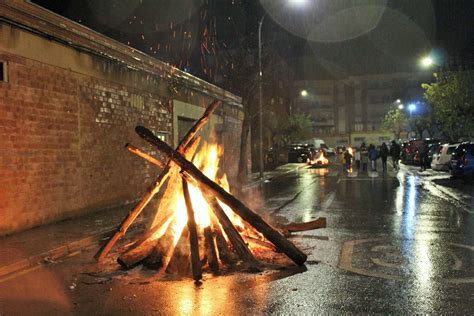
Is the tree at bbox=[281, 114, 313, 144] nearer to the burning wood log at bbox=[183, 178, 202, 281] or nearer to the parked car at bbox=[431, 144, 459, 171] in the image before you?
the parked car at bbox=[431, 144, 459, 171]

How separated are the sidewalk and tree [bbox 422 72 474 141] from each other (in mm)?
24352

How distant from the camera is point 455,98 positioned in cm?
3002

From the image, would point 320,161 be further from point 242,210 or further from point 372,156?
point 242,210

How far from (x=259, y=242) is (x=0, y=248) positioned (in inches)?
173

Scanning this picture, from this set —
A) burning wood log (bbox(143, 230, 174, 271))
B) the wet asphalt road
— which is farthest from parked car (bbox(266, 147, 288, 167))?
burning wood log (bbox(143, 230, 174, 271))

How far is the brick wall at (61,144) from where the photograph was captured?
31.7 feet

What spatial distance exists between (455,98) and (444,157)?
7.01 m

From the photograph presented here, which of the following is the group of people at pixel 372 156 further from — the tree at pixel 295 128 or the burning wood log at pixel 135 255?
the burning wood log at pixel 135 255

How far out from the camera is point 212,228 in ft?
23.9

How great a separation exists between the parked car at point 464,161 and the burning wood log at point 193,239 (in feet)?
53.7

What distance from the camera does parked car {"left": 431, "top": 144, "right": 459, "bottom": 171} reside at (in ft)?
80.0

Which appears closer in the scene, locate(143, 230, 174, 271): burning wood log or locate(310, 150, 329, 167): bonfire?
locate(143, 230, 174, 271): burning wood log

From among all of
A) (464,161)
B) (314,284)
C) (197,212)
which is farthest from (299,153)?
(314,284)

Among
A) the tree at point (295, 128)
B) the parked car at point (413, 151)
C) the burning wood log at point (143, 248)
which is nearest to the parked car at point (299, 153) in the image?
the tree at point (295, 128)
